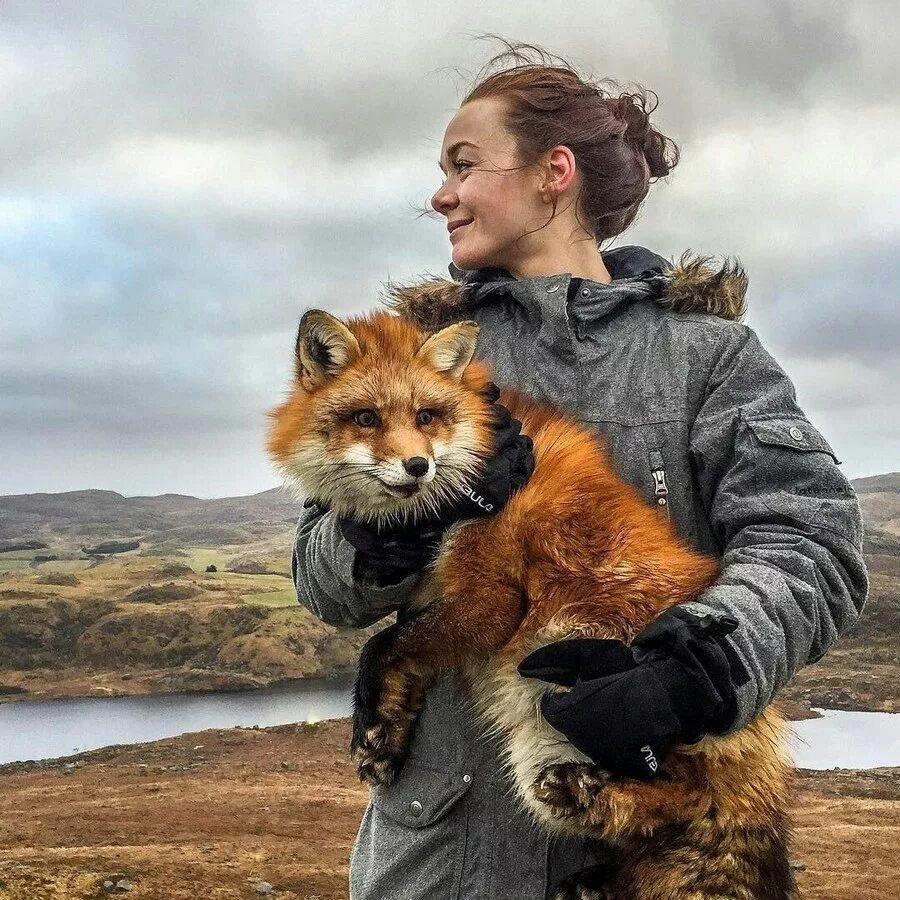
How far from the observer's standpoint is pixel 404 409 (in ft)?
7.86

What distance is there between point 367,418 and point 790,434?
1163 millimetres

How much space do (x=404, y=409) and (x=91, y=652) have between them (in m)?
14.7

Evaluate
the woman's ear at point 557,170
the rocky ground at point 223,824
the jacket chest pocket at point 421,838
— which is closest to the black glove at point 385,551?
the jacket chest pocket at point 421,838

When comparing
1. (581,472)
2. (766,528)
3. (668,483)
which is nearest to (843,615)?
(766,528)

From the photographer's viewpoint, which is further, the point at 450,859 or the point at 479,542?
the point at 479,542

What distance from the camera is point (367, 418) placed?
2391 millimetres

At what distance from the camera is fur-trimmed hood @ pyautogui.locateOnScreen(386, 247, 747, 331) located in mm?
2508

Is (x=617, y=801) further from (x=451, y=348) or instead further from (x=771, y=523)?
(x=451, y=348)

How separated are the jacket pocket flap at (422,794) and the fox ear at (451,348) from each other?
1.14m

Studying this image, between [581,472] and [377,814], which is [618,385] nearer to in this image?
[581,472]

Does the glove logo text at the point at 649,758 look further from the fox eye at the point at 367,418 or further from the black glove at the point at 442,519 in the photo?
the fox eye at the point at 367,418

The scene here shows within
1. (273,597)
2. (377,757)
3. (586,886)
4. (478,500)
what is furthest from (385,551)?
(273,597)

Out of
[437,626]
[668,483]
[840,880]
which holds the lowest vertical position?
[840,880]

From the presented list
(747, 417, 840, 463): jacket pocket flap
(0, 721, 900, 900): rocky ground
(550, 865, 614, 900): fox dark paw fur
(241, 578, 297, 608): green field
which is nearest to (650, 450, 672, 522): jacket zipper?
(747, 417, 840, 463): jacket pocket flap
